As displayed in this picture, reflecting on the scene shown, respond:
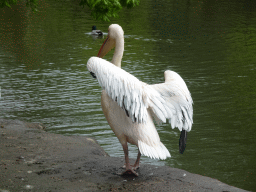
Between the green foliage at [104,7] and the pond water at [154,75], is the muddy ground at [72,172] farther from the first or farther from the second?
the green foliage at [104,7]

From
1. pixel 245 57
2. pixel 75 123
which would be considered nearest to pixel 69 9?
pixel 245 57

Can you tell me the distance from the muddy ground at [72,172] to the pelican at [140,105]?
0.34 metres

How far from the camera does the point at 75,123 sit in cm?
Result: 923

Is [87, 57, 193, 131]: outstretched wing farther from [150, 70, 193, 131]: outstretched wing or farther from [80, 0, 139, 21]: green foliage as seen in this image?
[80, 0, 139, 21]: green foliage

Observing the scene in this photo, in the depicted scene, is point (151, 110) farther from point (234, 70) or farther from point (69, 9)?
point (69, 9)

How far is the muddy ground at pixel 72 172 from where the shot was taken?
4.91 meters

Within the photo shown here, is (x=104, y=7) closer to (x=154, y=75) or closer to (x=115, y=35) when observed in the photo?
(x=115, y=35)

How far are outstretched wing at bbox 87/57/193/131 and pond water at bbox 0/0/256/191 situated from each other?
7.78 feet

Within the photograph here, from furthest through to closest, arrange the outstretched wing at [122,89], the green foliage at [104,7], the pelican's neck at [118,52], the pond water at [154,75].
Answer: the pond water at [154,75] → the green foliage at [104,7] → the pelican's neck at [118,52] → the outstretched wing at [122,89]

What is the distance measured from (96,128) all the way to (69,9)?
964 inches

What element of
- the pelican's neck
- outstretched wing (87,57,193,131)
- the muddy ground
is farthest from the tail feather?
the pelican's neck

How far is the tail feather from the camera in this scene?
4.69 meters

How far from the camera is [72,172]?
539cm

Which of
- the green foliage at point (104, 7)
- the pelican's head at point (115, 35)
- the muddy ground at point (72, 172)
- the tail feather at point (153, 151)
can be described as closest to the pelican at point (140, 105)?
the tail feather at point (153, 151)
